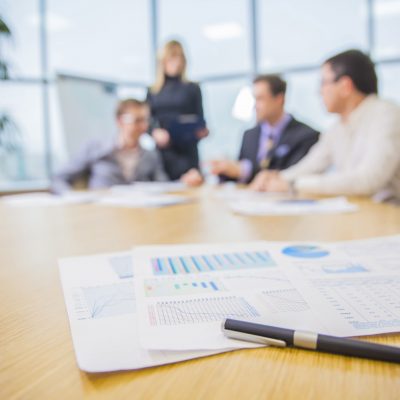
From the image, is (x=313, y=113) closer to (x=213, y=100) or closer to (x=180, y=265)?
(x=213, y=100)

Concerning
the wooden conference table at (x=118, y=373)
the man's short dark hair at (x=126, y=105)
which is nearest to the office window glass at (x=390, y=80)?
the man's short dark hair at (x=126, y=105)

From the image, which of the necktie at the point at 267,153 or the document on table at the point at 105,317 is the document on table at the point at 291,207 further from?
the necktie at the point at 267,153

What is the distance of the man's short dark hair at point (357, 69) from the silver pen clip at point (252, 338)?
1819 mm

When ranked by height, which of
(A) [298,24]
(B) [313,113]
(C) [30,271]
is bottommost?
(C) [30,271]

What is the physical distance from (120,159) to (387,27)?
134 inches

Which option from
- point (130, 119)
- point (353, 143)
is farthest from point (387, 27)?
point (130, 119)

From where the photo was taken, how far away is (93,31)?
4.93 m

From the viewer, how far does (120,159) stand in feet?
Result: 8.21

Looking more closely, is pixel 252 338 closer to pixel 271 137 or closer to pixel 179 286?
pixel 179 286

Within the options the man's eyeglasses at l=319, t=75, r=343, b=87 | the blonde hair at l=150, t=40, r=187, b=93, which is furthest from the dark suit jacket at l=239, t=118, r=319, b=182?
the blonde hair at l=150, t=40, r=187, b=93

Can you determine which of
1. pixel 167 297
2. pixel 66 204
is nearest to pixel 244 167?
pixel 66 204

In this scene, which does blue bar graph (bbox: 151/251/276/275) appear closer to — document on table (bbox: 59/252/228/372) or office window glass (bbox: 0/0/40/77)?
document on table (bbox: 59/252/228/372)

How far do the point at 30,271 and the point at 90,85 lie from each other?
339cm

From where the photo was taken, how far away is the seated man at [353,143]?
5.25ft
